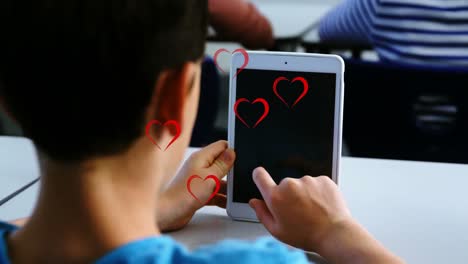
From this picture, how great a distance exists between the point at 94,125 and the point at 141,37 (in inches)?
3.2

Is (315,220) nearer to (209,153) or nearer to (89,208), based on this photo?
(209,153)

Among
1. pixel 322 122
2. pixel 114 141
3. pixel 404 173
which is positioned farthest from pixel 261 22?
pixel 114 141

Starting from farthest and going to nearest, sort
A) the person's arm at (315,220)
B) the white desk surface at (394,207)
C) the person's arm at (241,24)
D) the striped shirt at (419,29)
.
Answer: the person's arm at (241,24) → the striped shirt at (419,29) → the white desk surface at (394,207) → the person's arm at (315,220)

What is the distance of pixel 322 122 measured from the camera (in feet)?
3.05

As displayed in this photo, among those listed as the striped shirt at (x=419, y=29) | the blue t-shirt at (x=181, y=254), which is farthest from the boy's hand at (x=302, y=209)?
the striped shirt at (x=419, y=29)

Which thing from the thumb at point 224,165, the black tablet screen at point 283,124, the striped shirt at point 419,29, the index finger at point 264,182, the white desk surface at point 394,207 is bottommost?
the white desk surface at point 394,207

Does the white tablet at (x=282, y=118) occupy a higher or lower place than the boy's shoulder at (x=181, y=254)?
higher

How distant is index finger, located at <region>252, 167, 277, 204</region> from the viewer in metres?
0.88

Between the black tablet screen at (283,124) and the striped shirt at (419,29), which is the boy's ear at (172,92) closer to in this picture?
the black tablet screen at (283,124)

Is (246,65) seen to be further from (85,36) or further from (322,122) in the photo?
(85,36)

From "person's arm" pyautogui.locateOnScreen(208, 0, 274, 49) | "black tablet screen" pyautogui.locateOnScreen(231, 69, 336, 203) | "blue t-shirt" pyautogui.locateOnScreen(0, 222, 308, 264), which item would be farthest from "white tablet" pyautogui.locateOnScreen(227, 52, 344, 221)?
"person's arm" pyautogui.locateOnScreen(208, 0, 274, 49)

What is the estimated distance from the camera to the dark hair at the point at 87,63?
0.49 metres

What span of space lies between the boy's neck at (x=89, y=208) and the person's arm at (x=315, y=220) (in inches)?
12.0

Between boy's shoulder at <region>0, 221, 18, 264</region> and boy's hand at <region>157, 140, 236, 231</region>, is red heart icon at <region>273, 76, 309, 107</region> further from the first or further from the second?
boy's shoulder at <region>0, 221, 18, 264</region>
